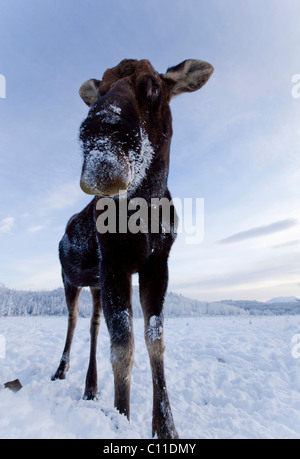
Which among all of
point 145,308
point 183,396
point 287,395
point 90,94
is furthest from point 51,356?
point 90,94

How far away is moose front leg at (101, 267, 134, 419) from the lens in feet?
8.10

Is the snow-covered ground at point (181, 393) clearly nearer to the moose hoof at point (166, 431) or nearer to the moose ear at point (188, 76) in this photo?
the moose hoof at point (166, 431)

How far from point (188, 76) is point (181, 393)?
4.70 metres

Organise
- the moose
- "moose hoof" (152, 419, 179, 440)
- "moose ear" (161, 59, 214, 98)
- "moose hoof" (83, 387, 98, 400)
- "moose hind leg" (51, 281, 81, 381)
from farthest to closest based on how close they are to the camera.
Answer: "moose hind leg" (51, 281, 81, 381)
"moose hoof" (83, 387, 98, 400)
"moose ear" (161, 59, 214, 98)
"moose hoof" (152, 419, 179, 440)
the moose

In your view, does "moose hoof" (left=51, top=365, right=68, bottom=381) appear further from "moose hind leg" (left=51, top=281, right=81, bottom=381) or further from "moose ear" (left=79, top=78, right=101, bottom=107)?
"moose ear" (left=79, top=78, right=101, bottom=107)

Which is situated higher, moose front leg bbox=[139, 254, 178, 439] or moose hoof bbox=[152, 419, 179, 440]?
moose front leg bbox=[139, 254, 178, 439]

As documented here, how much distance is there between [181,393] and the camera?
411 centimetres

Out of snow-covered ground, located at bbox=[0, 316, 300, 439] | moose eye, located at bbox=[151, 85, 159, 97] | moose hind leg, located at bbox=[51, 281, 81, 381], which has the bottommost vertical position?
snow-covered ground, located at bbox=[0, 316, 300, 439]

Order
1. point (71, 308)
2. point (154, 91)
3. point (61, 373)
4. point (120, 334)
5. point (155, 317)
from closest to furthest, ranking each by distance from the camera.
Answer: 1. point (120, 334)
2. point (154, 91)
3. point (155, 317)
4. point (61, 373)
5. point (71, 308)

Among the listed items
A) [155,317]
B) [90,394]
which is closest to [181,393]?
[90,394]

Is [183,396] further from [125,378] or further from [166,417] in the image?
[125,378]

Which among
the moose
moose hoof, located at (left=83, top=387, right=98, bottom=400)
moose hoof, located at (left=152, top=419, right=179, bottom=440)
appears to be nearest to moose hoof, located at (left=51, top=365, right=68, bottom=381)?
moose hoof, located at (left=83, top=387, right=98, bottom=400)

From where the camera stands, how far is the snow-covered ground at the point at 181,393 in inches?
71.5

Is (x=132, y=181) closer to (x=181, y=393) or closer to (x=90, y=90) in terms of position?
(x=90, y=90)
